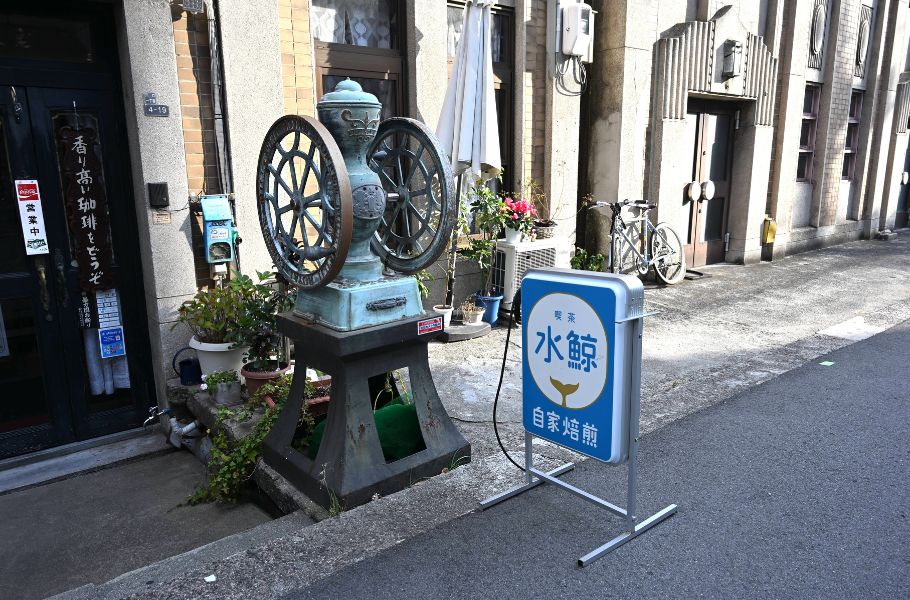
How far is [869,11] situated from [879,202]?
149 inches

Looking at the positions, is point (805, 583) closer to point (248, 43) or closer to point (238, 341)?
point (238, 341)

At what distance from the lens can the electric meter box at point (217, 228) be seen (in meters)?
4.98

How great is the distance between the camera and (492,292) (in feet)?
23.5

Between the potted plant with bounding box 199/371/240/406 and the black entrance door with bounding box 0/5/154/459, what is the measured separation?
3.25ft

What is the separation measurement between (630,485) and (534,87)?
556cm

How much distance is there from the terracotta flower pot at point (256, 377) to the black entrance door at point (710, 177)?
24.0ft

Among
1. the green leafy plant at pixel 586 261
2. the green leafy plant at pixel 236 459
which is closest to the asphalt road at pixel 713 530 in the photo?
the green leafy plant at pixel 236 459

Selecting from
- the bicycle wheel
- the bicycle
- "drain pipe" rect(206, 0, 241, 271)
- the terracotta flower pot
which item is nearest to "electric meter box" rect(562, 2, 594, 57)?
the bicycle

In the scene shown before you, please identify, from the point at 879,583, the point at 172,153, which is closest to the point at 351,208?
the point at 172,153

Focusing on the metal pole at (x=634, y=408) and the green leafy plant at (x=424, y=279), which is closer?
the metal pole at (x=634, y=408)

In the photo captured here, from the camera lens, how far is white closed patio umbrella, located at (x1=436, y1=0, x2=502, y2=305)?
6.08m

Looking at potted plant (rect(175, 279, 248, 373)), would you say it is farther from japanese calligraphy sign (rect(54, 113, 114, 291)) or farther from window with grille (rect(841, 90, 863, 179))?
window with grille (rect(841, 90, 863, 179))

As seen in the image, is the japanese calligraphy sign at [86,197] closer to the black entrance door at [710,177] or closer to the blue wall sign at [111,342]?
the blue wall sign at [111,342]

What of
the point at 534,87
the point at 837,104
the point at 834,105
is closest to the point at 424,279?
the point at 534,87
